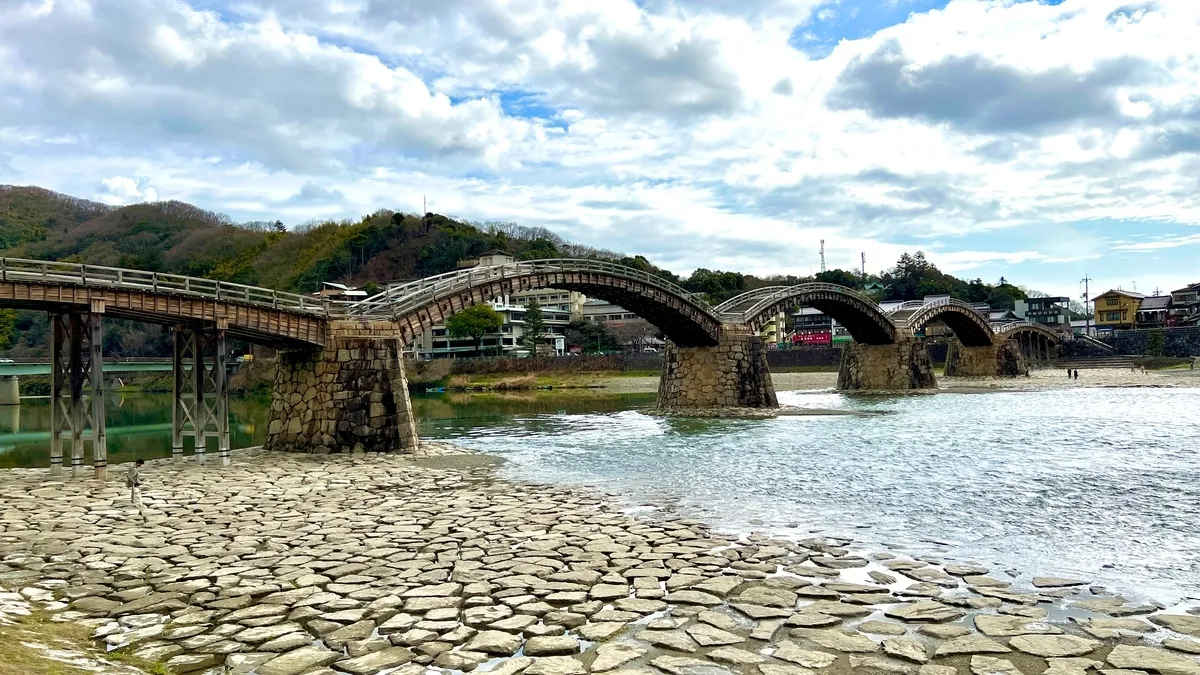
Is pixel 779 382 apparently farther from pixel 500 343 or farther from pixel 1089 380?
pixel 500 343

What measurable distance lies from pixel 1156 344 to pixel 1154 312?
2277 centimetres

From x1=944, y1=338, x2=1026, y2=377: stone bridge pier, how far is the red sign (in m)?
23.7

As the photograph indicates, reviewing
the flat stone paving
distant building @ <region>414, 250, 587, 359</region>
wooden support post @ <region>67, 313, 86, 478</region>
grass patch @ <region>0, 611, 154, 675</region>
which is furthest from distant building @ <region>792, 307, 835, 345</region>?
grass patch @ <region>0, 611, 154, 675</region>

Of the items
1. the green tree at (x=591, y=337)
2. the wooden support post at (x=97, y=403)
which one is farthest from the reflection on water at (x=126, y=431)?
the green tree at (x=591, y=337)

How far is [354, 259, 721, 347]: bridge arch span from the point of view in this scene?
25188 millimetres

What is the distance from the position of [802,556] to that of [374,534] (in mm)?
6305

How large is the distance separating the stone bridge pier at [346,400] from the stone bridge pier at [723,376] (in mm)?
19224

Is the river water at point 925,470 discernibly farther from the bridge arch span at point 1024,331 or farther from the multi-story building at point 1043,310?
Answer: the multi-story building at point 1043,310

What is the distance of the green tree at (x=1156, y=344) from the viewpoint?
71625mm

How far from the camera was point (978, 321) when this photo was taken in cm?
6316

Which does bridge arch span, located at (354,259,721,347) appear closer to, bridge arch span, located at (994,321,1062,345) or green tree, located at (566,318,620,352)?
bridge arch span, located at (994,321,1062,345)

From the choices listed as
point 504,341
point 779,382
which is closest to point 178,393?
point 779,382

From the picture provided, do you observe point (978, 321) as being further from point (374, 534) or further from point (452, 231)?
point (452, 231)

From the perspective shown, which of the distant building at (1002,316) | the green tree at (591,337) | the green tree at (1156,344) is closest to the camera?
the green tree at (1156,344)
